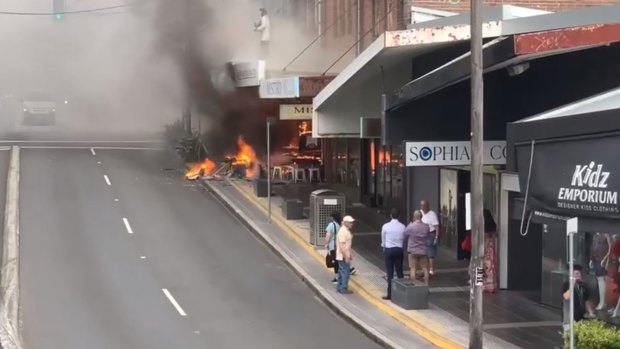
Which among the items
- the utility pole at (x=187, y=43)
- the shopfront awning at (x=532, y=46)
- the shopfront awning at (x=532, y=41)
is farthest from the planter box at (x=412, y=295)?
the utility pole at (x=187, y=43)

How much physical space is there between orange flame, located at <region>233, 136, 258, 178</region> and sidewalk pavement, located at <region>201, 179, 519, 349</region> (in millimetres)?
4643

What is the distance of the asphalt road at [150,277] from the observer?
43.8 feet

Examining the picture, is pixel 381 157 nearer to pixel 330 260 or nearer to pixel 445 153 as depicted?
pixel 330 260

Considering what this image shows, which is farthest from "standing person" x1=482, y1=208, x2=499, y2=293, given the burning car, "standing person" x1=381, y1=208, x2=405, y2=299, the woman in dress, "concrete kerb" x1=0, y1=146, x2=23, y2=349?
the burning car

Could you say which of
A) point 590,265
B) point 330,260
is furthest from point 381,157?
point 590,265

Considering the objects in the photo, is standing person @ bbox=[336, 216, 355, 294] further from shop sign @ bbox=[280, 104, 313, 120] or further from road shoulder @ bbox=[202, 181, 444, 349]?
shop sign @ bbox=[280, 104, 313, 120]

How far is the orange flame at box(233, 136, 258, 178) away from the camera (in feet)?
94.8

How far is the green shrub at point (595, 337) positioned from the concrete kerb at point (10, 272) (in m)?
6.92

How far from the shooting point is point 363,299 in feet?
50.6

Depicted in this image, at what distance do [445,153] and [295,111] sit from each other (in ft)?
32.4

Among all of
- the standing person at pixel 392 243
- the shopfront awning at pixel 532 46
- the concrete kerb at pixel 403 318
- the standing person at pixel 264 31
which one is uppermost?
the standing person at pixel 264 31

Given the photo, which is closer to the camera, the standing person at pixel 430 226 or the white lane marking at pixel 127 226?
the standing person at pixel 430 226

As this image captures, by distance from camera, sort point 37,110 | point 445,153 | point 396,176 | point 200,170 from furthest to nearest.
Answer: point 37,110, point 200,170, point 396,176, point 445,153

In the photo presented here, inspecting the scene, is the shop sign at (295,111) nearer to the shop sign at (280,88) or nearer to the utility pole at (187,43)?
the shop sign at (280,88)
